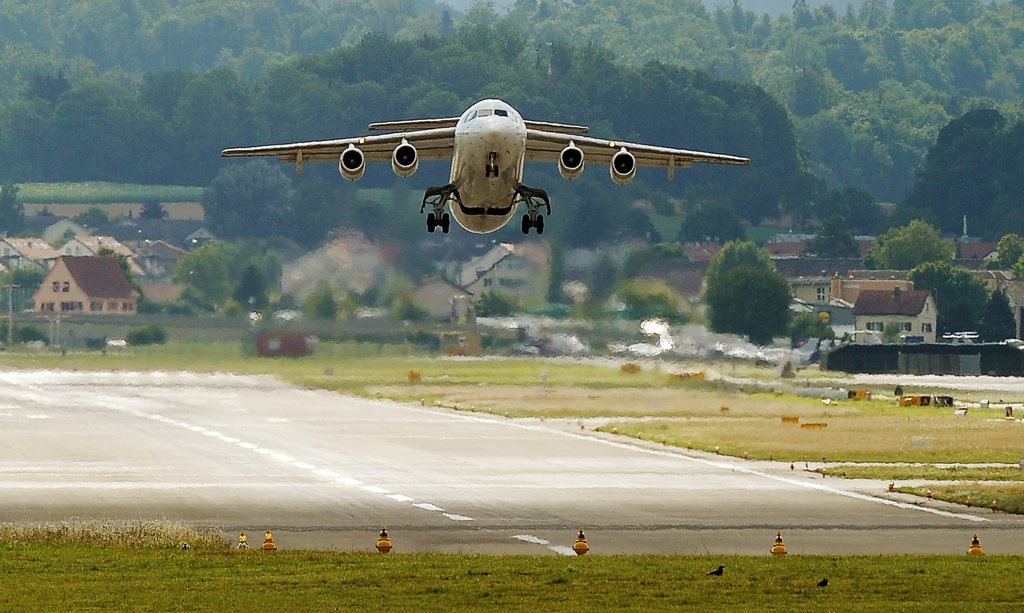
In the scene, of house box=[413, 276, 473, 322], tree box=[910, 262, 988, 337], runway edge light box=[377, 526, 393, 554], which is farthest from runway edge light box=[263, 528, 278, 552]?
tree box=[910, 262, 988, 337]

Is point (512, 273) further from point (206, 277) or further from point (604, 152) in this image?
point (604, 152)

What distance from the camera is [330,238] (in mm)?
72000

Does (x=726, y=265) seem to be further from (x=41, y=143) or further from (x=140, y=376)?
(x=41, y=143)

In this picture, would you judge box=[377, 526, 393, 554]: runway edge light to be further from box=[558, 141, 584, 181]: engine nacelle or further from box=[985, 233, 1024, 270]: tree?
box=[985, 233, 1024, 270]: tree

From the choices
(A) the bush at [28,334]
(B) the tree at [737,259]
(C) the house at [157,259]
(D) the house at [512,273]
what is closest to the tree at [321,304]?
(D) the house at [512,273]

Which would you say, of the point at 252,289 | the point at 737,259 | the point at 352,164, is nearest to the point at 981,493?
the point at 352,164

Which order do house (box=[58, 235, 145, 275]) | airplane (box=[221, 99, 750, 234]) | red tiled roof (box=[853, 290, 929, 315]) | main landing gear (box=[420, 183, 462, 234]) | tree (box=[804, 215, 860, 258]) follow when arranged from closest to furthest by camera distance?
1. airplane (box=[221, 99, 750, 234])
2. main landing gear (box=[420, 183, 462, 234])
3. house (box=[58, 235, 145, 275])
4. red tiled roof (box=[853, 290, 929, 315])
5. tree (box=[804, 215, 860, 258])

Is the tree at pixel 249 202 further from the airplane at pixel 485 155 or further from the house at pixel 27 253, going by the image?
the airplane at pixel 485 155

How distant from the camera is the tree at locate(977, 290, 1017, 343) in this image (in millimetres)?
106688

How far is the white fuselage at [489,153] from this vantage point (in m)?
42.2

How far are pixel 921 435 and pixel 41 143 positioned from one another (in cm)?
10232

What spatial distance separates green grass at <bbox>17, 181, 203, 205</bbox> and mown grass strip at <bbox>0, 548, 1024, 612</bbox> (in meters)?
88.8

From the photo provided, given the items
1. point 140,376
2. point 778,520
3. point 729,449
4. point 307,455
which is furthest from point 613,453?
point 140,376

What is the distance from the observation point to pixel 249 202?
300ft
